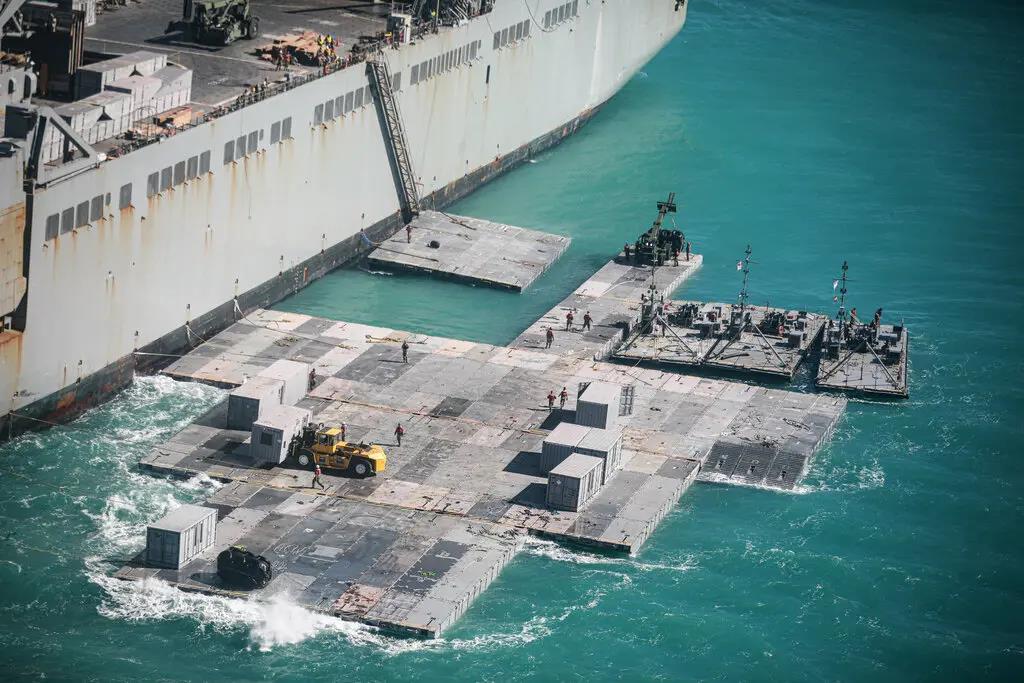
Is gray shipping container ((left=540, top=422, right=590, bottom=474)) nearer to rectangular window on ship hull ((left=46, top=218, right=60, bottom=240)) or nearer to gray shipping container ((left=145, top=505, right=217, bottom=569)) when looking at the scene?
gray shipping container ((left=145, top=505, right=217, bottom=569))

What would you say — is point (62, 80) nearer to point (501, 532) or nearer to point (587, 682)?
point (501, 532)

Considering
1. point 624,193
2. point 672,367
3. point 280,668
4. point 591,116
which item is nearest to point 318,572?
point 280,668

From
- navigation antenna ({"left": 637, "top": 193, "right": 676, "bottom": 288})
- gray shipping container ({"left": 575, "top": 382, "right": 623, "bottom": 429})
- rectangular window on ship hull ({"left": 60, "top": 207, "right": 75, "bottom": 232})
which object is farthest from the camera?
navigation antenna ({"left": 637, "top": 193, "right": 676, "bottom": 288})

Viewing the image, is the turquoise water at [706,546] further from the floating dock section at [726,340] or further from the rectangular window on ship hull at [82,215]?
the rectangular window on ship hull at [82,215]

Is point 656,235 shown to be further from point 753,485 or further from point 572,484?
point 572,484

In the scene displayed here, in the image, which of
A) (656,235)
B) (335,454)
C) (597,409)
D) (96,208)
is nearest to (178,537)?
(335,454)

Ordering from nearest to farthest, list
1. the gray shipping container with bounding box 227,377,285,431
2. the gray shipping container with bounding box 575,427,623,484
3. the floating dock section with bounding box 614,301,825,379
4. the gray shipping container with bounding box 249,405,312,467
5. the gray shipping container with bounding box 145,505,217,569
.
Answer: the gray shipping container with bounding box 145,505,217,569 < the gray shipping container with bounding box 249,405,312,467 < the gray shipping container with bounding box 575,427,623,484 < the gray shipping container with bounding box 227,377,285,431 < the floating dock section with bounding box 614,301,825,379

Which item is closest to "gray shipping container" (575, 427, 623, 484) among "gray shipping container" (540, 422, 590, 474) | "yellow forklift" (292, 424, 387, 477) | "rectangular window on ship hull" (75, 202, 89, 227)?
"gray shipping container" (540, 422, 590, 474)

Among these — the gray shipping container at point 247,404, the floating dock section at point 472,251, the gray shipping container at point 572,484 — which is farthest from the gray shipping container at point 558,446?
the floating dock section at point 472,251

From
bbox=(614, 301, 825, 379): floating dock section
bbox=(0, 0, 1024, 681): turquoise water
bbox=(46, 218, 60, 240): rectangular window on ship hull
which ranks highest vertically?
bbox=(46, 218, 60, 240): rectangular window on ship hull
